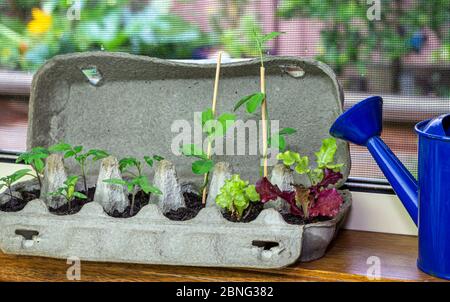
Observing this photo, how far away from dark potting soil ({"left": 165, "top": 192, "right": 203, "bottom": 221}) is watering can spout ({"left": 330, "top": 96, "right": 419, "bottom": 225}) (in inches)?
9.3

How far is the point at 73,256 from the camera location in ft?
3.63

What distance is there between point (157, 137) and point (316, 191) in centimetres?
33

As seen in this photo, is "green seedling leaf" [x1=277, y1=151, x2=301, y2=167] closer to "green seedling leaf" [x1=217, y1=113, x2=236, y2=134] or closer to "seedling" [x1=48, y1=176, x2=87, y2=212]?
"green seedling leaf" [x1=217, y1=113, x2=236, y2=134]

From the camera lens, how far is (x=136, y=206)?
1.17 meters

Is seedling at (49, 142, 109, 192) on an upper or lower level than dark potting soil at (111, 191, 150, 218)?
upper

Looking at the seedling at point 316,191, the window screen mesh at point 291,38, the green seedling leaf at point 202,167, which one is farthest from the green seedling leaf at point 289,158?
the window screen mesh at point 291,38

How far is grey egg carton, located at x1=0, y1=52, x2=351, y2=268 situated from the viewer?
106 cm

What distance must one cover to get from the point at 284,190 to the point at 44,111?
0.44 m

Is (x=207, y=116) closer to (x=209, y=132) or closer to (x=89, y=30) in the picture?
(x=209, y=132)

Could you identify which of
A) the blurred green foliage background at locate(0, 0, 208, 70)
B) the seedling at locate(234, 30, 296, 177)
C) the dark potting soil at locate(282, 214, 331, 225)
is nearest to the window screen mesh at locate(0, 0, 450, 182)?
the blurred green foliage background at locate(0, 0, 208, 70)

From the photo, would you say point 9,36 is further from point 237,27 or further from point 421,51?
point 421,51

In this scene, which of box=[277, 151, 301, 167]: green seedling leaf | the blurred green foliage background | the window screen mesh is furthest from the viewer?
the blurred green foliage background
